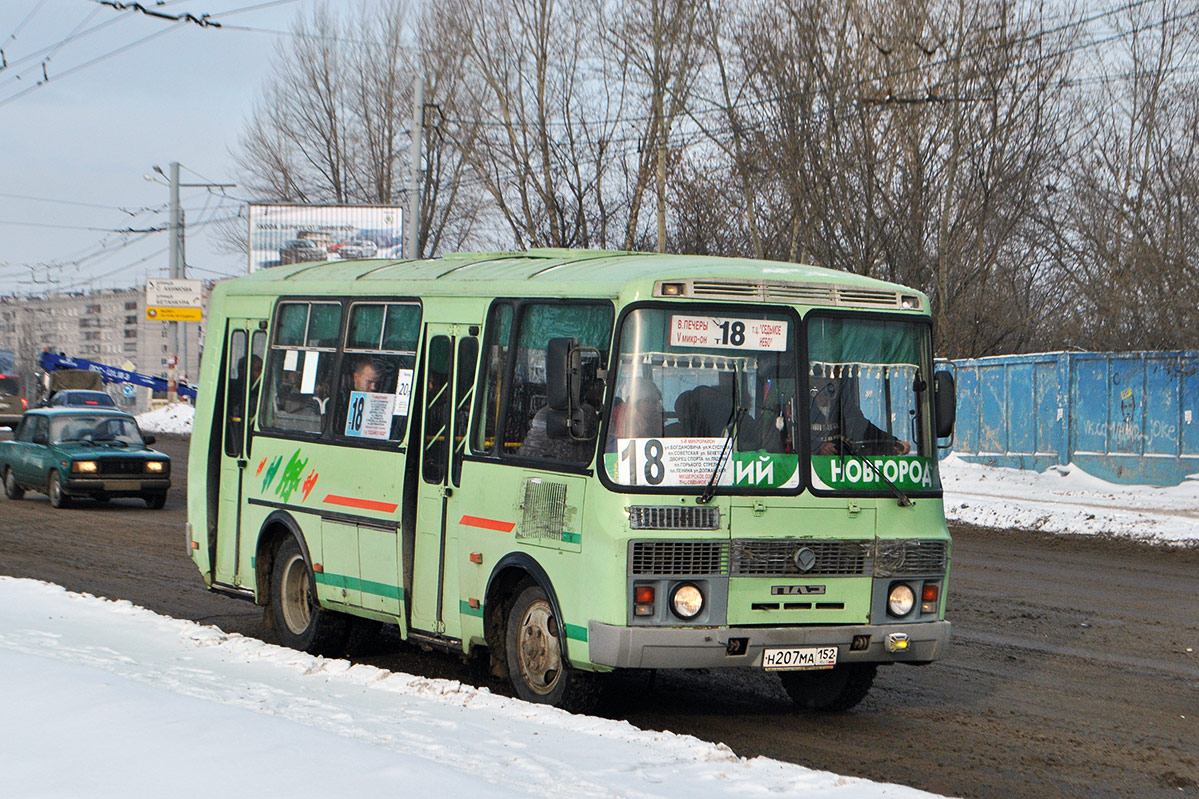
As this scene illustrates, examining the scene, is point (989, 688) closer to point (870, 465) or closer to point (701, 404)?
point (870, 465)

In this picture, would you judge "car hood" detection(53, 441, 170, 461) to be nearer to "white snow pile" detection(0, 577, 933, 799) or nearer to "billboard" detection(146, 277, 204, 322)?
"white snow pile" detection(0, 577, 933, 799)

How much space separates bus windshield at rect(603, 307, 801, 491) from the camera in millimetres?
7914

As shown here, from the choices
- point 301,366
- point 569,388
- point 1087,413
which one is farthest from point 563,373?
point 1087,413

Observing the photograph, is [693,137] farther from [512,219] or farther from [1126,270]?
[1126,270]

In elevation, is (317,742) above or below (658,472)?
below

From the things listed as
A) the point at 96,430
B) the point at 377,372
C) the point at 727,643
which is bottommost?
the point at 727,643

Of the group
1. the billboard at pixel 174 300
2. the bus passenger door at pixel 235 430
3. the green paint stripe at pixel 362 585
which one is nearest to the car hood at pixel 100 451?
the bus passenger door at pixel 235 430

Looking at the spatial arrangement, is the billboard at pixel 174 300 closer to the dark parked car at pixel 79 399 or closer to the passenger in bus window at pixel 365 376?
the dark parked car at pixel 79 399

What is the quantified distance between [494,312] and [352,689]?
246 centimetres

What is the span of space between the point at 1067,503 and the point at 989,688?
15.8 m

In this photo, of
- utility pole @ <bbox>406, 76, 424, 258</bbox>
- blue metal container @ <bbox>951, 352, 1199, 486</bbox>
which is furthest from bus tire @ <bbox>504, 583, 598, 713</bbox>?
utility pole @ <bbox>406, 76, 424, 258</bbox>

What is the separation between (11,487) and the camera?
2477 cm

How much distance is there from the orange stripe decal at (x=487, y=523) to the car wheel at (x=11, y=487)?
17740 mm

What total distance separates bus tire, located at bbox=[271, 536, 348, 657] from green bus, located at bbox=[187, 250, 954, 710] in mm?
986
